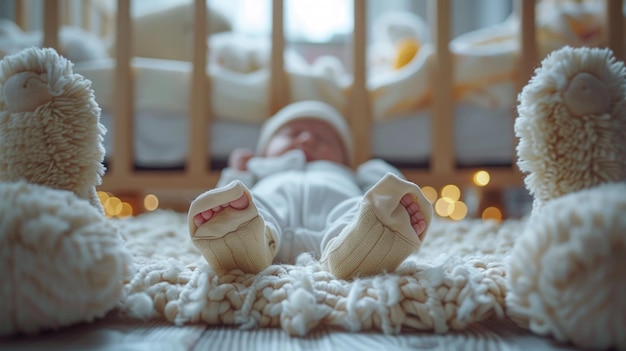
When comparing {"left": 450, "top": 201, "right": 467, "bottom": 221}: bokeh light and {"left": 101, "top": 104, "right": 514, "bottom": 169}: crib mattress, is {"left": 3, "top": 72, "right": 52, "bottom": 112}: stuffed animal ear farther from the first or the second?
{"left": 450, "top": 201, "right": 467, "bottom": 221}: bokeh light

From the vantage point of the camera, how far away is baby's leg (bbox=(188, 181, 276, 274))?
57 centimetres

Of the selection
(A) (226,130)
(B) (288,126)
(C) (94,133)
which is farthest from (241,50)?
(C) (94,133)

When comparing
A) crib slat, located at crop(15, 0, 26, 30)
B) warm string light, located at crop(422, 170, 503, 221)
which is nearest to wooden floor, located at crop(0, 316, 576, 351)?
warm string light, located at crop(422, 170, 503, 221)

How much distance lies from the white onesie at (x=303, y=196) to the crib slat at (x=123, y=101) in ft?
1.18

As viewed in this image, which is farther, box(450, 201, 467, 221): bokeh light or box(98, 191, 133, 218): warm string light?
box(450, 201, 467, 221): bokeh light

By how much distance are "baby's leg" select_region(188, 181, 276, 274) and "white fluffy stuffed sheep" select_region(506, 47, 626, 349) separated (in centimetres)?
28

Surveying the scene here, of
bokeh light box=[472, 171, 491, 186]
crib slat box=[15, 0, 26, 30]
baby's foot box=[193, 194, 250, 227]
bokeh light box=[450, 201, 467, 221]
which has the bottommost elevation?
bokeh light box=[450, 201, 467, 221]

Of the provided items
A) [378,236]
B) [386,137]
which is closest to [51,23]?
[386,137]

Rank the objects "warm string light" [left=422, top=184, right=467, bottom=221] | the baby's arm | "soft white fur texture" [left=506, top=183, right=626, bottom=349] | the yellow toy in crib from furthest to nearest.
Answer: "warm string light" [left=422, top=184, right=467, bottom=221] → the yellow toy in crib → the baby's arm → "soft white fur texture" [left=506, top=183, right=626, bottom=349]

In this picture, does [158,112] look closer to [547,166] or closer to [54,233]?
[54,233]

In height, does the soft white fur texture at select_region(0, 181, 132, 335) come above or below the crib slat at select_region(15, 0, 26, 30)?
below

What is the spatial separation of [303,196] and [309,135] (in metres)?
0.30

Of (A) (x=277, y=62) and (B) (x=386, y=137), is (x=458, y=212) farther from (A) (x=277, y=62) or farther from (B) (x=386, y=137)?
(A) (x=277, y=62)

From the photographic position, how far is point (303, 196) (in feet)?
2.88
